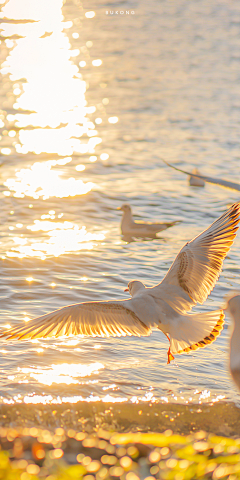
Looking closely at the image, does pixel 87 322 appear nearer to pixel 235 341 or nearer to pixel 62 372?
pixel 62 372

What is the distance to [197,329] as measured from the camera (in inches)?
228

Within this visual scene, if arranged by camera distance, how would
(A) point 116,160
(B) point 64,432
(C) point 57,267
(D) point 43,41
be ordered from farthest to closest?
(D) point 43,41
(A) point 116,160
(C) point 57,267
(B) point 64,432

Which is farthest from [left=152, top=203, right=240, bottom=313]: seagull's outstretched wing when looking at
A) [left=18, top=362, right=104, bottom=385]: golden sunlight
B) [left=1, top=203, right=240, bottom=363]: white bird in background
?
[left=18, top=362, right=104, bottom=385]: golden sunlight

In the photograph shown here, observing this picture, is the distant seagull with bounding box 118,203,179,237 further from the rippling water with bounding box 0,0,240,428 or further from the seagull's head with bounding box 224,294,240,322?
the seagull's head with bounding box 224,294,240,322

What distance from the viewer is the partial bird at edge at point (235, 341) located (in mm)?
5102

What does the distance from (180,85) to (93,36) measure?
1230 cm

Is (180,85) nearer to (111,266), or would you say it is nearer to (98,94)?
(98,94)

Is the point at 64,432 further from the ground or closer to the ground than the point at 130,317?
closer to the ground

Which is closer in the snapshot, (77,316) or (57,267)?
(77,316)

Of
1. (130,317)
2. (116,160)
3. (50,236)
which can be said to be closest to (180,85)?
(116,160)

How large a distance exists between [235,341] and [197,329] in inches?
26.7

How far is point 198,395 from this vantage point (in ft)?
19.9

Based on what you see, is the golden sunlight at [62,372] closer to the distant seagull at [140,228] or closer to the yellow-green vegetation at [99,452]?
the yellow-green vegetation at [99,452]

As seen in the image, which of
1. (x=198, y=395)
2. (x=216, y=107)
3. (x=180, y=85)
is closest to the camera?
(x=198, y=395)
